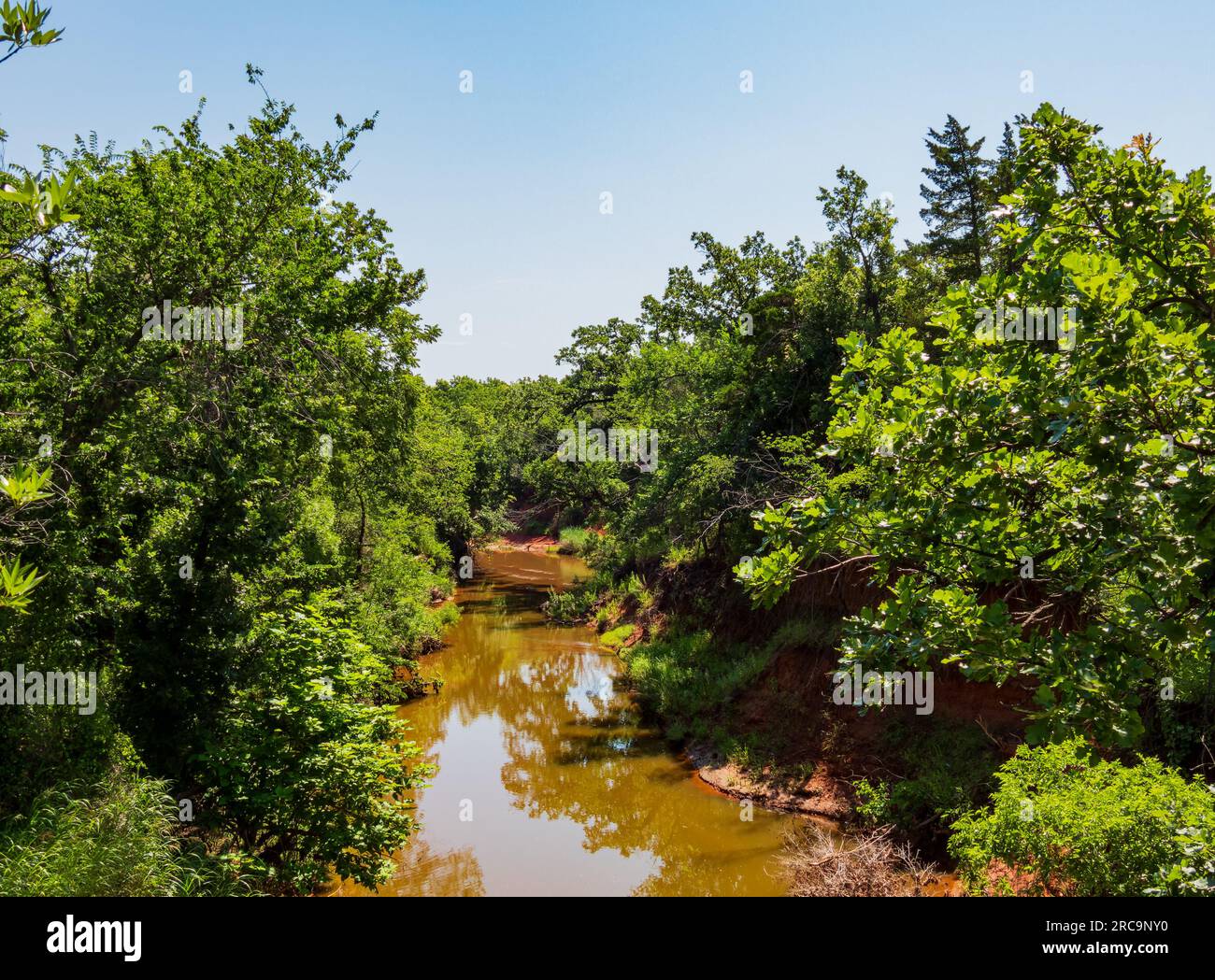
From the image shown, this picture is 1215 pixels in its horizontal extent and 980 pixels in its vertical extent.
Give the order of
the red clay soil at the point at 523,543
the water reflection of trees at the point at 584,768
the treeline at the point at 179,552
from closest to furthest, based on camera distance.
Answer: the treeline at the point at 179,552 → the water reflection of trees at the point at 584,768 → the red clay soil at the point at 523,543

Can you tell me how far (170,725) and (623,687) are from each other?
13.0m

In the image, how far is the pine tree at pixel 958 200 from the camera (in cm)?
2495

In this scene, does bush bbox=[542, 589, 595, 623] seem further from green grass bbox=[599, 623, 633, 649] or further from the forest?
the forest

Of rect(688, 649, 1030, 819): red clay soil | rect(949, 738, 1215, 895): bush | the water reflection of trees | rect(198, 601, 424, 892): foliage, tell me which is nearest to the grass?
the water reflection of trees

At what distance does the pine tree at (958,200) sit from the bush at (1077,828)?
20091 mm

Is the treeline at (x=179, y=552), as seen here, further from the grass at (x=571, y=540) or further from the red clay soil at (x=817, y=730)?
the grass at (x=571, y=540)

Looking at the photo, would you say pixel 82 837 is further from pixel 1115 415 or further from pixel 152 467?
pixel 1115 415

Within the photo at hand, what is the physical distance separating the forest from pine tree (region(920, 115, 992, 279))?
4.02 meters

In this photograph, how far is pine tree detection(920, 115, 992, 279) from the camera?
24953 millimetres

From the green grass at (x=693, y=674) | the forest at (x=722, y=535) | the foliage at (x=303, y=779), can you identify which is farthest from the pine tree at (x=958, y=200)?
the foliage at (x=303, y=779)

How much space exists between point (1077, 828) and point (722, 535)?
40.9 feet

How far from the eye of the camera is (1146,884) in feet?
20.8

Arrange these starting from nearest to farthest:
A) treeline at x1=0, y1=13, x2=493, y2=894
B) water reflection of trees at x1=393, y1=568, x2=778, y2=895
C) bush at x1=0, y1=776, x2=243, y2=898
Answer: bush at x1=0, y1=776, x2=243, y2=898
treeline at x1=0, y1=13, x2=493, y2=894
water reflection of trees at x1=393, y1=568, x2=778, y2=895

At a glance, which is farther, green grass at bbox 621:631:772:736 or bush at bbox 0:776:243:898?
green grass at bbox 621:631:772:736
